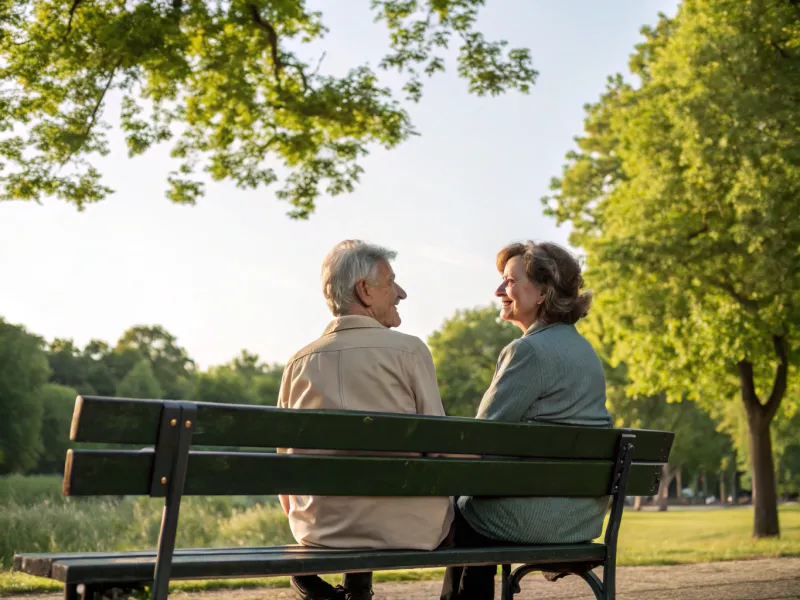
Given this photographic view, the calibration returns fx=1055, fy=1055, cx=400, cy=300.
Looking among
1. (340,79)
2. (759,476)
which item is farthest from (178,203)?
(759,476)

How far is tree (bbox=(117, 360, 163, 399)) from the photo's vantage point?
3366cm

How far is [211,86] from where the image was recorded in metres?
13.2

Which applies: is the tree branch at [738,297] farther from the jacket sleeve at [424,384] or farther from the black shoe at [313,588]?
the black shoe at [313,588]

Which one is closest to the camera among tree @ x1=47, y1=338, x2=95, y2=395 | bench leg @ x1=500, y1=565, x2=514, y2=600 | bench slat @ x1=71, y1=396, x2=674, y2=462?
bench slat @ x1=71, y1=396, x2=674, y2=462

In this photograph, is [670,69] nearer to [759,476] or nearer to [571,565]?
[759,476]

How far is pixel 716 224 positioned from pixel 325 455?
15318mm

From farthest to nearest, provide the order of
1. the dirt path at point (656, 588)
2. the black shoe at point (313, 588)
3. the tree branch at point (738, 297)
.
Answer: the tree branch at point (738, 297) → the dirt path at point (656, 588) → the black shoe at point (313, 588)

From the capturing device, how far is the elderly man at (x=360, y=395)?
11.9 ft

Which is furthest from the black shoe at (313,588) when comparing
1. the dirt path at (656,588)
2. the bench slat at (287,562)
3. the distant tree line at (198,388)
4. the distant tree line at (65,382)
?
the distant tree line at (65,382)

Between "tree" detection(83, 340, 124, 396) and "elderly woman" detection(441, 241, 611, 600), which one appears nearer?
"elderly woman" detection(441, 241, 611, 600)

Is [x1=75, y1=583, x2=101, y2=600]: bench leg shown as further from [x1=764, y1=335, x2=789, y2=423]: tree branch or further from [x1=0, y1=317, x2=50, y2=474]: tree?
[x1=0, y1=317, x2=50, y2=474]: tree

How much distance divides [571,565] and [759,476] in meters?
15.7

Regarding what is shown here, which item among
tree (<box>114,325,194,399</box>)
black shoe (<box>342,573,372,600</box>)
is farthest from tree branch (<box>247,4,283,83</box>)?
tree (<box>114,325,194,399</box>)

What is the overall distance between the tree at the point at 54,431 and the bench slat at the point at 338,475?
20017mm
